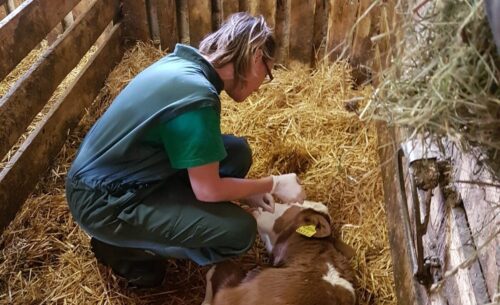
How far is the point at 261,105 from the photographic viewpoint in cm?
376

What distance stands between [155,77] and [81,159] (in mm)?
463

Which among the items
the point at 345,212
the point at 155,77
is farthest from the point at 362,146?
the point at 155,77

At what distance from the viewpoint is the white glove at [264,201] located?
2.72m

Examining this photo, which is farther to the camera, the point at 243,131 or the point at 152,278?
the point at 243,131

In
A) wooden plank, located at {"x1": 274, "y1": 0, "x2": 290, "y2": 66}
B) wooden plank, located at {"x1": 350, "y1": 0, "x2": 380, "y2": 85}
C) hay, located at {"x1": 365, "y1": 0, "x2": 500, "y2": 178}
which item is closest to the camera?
hay, located at {"x1": 365, "y1": 0, "x2": 500, "y2": 178}

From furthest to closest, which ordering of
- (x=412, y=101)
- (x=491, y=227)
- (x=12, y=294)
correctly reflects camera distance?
(x=12, y=294) < (x=491, y=227) < (x=412, y=101)

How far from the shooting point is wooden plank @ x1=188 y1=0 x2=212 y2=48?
3.99 m

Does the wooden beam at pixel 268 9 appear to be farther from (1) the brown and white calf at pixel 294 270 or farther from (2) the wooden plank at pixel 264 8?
(1) the brown and white calf at pixel 294 270

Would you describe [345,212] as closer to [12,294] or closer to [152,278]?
[152,278]

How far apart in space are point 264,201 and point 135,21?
1970 mm

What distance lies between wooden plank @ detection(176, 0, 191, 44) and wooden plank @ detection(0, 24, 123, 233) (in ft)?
1.35

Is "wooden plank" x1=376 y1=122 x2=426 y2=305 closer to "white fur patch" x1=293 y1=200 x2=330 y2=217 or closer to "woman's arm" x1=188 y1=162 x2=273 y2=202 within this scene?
"white fur patch" x1=293 y1=200 x2=330 y2=217

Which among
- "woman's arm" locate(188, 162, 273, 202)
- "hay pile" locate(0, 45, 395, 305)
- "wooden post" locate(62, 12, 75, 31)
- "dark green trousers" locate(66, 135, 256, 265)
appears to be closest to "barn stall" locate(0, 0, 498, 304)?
"hay pile" locate(0, 45, 395, 305)

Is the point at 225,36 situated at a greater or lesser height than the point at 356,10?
greater
